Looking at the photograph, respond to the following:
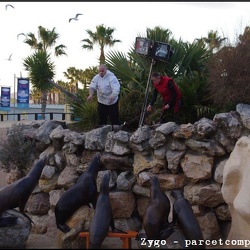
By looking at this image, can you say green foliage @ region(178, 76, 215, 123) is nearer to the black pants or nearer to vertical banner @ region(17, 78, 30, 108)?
the black pants

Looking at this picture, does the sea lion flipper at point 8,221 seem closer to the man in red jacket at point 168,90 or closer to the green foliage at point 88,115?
the man in red jacket at point 168,90

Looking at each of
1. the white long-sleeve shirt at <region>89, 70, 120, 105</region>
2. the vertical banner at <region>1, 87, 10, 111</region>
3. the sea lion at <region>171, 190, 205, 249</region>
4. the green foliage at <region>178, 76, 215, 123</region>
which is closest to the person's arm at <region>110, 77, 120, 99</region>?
the white long-sleeve shirt at <region>89, 70, 120, 105</region>

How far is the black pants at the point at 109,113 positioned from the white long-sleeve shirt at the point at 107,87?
0.32 feet

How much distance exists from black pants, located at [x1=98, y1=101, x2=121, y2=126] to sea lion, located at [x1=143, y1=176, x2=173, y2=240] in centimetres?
313

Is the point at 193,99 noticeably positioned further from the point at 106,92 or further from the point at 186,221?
the point at 186,221

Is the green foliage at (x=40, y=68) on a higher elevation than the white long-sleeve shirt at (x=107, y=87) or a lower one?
higher

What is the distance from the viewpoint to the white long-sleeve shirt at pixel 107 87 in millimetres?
8875

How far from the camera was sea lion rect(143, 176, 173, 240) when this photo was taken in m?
5.89

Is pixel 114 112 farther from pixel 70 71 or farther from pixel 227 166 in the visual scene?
pixel 70 71

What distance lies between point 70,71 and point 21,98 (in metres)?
25.4

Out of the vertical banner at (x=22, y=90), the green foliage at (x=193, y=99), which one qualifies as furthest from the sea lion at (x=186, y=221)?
the vertical banner at (x=22, y=90)

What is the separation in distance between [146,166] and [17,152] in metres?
2.55

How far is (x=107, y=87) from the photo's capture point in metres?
8.98

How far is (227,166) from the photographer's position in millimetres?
6293
